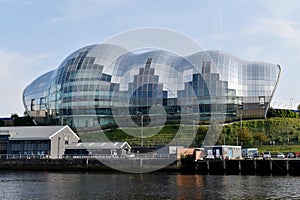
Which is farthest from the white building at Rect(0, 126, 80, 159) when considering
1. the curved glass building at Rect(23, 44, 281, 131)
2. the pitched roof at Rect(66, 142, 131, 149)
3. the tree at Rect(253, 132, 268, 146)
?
the tree at Rect(253, 132, 268, 146)

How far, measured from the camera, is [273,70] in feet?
324

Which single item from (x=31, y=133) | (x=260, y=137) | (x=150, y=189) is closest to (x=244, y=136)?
(x=260, y=137)

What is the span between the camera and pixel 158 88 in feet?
311

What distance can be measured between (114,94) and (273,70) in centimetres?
3770

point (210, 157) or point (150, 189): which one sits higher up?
point (210, 157)

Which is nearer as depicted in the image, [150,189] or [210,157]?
[150,189]

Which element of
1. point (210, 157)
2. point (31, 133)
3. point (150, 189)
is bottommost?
point (150, 189)

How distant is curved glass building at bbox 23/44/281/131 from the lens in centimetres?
9375

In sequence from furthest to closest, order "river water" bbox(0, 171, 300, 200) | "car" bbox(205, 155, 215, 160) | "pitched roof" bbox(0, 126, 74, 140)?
"pitched roof" bbox(0, 126, 74, 140)
"car" bbox(205, 155, 215, 160)
"river water" bbox(0, 171, 300, 200)

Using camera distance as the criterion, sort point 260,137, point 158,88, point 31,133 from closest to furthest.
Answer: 1. point 31,133
2. point 260,137
3. point 158,88

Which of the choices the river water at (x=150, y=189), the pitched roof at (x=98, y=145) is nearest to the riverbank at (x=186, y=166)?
the river water at (x=150, y=189)

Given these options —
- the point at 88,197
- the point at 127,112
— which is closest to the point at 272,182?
the point at 88,197

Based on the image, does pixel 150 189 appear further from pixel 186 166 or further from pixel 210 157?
pixel 210 157

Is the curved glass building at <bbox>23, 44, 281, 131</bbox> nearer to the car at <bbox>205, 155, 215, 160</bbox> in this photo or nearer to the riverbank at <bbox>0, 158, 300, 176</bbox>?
the car at <bbox>205, 155, 215, 160</bbox>
